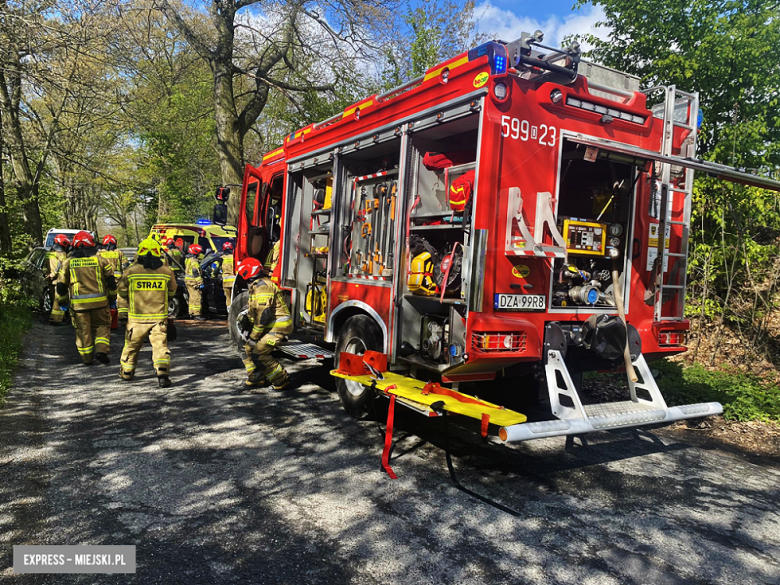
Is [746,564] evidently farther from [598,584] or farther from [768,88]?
[768,88]

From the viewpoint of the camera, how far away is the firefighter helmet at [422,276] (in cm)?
468

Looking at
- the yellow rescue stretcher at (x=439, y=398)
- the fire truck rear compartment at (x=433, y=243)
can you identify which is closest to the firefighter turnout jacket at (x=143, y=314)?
the yellow rescue stretcher at (x=439, y=398)

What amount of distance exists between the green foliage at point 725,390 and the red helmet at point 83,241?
7.32 m

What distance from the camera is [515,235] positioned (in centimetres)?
412

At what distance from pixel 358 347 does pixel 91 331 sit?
4.27 m

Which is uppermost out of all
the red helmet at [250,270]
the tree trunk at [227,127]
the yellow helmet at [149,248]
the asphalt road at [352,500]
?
the tree trunk at [227,127]

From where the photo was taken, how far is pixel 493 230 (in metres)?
4.05

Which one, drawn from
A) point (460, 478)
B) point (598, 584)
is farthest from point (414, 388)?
point (598, 584)

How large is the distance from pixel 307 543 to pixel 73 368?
558 centimetres

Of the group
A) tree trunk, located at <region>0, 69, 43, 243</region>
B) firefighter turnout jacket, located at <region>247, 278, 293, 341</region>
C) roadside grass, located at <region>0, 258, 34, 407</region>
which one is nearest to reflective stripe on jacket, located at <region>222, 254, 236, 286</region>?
roadside grass, located at <region>0, 258, 34, 407</region>

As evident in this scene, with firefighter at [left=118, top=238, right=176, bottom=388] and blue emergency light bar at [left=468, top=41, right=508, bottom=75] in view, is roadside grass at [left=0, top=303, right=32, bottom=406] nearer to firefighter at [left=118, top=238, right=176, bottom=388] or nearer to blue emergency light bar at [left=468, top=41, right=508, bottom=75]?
firefighter at [left=118, top=238, right=176, bottom=388]

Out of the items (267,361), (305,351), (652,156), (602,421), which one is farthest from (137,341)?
(652,156)

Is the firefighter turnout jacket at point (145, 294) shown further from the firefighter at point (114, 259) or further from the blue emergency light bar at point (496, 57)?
the blue emergency light bar at point (496, 57)

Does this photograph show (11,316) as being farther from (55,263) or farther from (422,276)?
(422,276)
